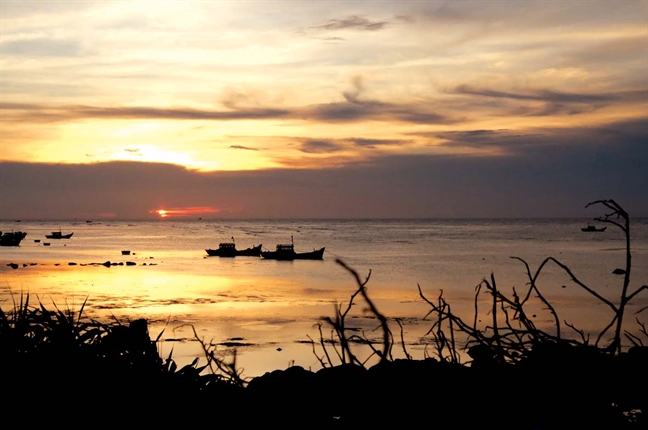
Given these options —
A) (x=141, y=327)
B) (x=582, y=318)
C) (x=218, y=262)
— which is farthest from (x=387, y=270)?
(x=141, y=327)

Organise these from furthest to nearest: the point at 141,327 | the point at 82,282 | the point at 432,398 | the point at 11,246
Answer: the point at 11,246 < the point at 82,282 < the point at 141,327 < the point at 432,398

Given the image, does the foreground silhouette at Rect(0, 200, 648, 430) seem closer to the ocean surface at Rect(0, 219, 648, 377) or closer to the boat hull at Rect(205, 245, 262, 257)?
the ocean surface at Rect(0, 219, 648, 377)

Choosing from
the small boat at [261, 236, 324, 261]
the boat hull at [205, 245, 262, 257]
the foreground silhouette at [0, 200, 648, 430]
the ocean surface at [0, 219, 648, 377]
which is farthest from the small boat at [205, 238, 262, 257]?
the foreground silhouette at [0, 200, 648, 430]

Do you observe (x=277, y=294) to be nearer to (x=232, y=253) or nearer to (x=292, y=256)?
(x=292, y=256)

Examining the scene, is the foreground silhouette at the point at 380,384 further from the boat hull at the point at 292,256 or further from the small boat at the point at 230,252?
the small boat at the point at 230,252

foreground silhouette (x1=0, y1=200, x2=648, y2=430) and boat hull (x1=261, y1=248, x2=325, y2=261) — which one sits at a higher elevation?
foreground silhouette (x1=0, y1=200, x2=648, y2=430)

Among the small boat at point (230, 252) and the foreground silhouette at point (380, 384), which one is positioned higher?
the foreground silhouette at point (380, 384)

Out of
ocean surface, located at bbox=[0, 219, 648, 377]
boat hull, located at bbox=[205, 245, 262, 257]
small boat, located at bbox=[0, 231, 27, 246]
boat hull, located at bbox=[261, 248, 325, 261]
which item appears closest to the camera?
ocean surface, located at bbox=[0, 219, 648, 377]

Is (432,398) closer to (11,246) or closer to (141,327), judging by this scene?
(141,327)

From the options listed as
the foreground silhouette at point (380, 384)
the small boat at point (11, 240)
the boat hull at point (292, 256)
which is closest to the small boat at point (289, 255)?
the boat hull at point (292, 256)

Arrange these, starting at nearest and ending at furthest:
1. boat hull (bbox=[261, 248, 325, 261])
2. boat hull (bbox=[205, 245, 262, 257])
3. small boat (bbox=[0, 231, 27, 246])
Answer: boat hull (bbox=[261, 248, 325, 261]), boat hull (bbox=[205, 245, 262, 257]), small boat (bbox=[0, 231, 27, 246])

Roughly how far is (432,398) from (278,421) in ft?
4.79

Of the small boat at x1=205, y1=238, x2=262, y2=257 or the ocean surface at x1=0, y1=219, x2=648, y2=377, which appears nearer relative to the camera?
the ocean surface at x1=0, y1=219, x2=648, y2=377

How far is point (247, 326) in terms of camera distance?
25.8m
